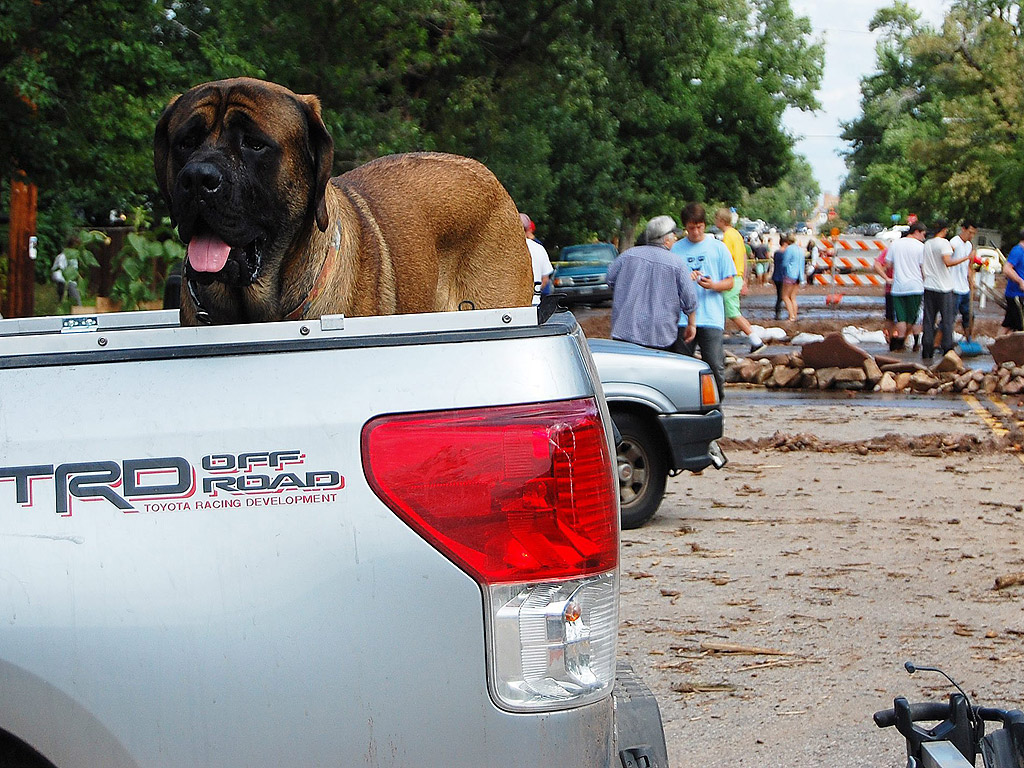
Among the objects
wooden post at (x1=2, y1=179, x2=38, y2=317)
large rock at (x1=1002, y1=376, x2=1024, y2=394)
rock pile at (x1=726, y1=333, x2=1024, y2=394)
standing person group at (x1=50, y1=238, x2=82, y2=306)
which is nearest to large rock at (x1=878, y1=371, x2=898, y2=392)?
rock pile at (x1=726, y1=333, x2=1024, y2=394)

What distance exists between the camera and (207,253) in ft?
13.5

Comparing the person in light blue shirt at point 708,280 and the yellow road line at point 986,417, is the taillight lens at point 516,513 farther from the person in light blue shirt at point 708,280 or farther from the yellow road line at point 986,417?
the yellow road line at point 986,417

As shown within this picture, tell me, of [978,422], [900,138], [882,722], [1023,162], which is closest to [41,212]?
[978,422]

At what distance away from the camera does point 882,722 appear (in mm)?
3266

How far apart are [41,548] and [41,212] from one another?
26420 mm

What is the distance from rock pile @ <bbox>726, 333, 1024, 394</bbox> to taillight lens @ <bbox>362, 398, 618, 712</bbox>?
14.4 meters

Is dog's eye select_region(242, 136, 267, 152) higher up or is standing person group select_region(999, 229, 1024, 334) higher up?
dog's eye select_region(242, 136, 267, 152)

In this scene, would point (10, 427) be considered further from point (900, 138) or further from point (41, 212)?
point (900, 138)

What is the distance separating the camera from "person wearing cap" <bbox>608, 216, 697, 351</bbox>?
10.8m

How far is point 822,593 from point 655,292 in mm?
4351

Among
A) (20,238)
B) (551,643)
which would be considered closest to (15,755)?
(551,643)

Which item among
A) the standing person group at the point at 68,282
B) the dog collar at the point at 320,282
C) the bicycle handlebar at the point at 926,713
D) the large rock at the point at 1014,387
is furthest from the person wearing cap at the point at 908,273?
the bicycle handlebar at the point at 926,713

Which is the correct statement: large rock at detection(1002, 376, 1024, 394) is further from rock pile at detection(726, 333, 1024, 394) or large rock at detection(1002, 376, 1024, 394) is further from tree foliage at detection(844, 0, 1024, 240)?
tree foliage at detection(844, 0, 1024, 240)

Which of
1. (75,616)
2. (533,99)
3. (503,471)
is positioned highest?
(533,99)
